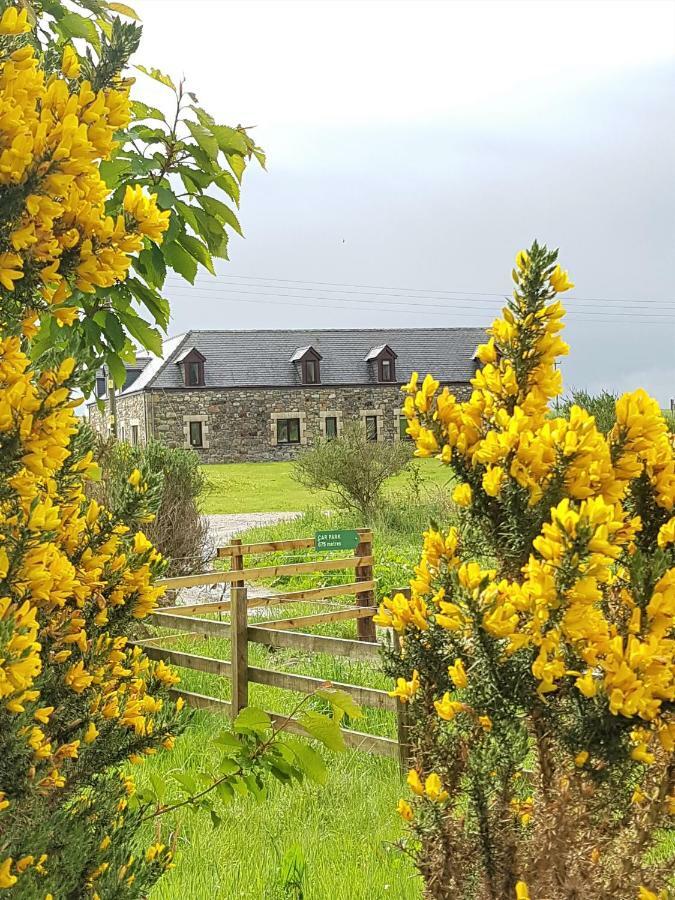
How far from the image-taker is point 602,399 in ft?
63.8

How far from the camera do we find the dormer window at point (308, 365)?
1730 inches

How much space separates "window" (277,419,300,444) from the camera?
44281 millimetres

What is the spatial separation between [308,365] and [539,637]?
4211cm

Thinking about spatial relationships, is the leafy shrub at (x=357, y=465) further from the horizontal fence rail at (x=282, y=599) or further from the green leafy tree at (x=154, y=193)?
the green leafy tree at (x=154, y=193)

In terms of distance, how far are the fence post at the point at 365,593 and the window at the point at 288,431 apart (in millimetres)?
33358

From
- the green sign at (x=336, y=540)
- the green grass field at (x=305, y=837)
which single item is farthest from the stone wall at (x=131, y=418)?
the green grass field at (x=305, y=837)

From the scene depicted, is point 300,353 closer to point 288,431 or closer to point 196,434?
point 288,431

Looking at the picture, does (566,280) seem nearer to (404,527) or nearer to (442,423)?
(442,423)

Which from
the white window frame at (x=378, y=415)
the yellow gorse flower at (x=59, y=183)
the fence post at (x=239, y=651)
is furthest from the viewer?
the white window frame at (x=378, y=415)

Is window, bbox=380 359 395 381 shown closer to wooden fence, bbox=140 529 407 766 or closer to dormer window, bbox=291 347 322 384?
dormer window, bbox=291 347 322 384

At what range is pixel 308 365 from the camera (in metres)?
43.9

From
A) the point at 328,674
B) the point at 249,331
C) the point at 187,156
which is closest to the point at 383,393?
the point at 249,331

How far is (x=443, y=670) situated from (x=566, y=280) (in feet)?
3.66

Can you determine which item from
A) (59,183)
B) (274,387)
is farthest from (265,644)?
(274,387)
